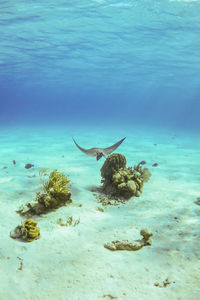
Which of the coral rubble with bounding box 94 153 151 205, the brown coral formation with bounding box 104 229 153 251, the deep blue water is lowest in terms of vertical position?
the coral rubble with bounding box 94 153 151 205

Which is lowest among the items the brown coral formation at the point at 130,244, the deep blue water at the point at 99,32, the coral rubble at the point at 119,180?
the coral rubble at the point at 119,180

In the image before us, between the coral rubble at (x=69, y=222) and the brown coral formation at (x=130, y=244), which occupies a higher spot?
the brown coral formation at (x=130, y=244)

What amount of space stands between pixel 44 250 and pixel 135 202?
3513 mm

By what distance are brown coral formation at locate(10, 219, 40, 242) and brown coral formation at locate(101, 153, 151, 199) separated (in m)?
3.11

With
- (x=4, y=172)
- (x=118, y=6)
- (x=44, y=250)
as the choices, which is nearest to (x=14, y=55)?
(x=118, y=6)

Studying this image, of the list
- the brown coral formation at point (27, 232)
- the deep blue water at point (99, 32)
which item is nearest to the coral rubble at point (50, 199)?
the brown coral formation at point (27, 232)

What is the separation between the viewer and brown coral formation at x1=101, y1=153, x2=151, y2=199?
6984mm

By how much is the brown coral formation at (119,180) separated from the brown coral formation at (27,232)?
3108mm

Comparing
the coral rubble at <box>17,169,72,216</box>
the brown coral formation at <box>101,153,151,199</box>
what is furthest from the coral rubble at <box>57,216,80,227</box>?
the brown coral formation at <box>101,153,151,199</box>

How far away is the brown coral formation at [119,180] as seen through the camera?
6.98 metres

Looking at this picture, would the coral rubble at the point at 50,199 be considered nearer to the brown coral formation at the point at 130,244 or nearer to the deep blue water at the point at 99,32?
the brown coral formation at the point at 130,244

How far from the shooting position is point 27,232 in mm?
4418

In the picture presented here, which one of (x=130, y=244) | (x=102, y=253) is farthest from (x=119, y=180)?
(x=102, y=253)

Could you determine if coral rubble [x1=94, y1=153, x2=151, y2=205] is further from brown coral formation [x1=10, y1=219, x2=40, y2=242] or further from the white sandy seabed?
brown coral formation [x1=10, y1=219, x2=40, y2=242]
